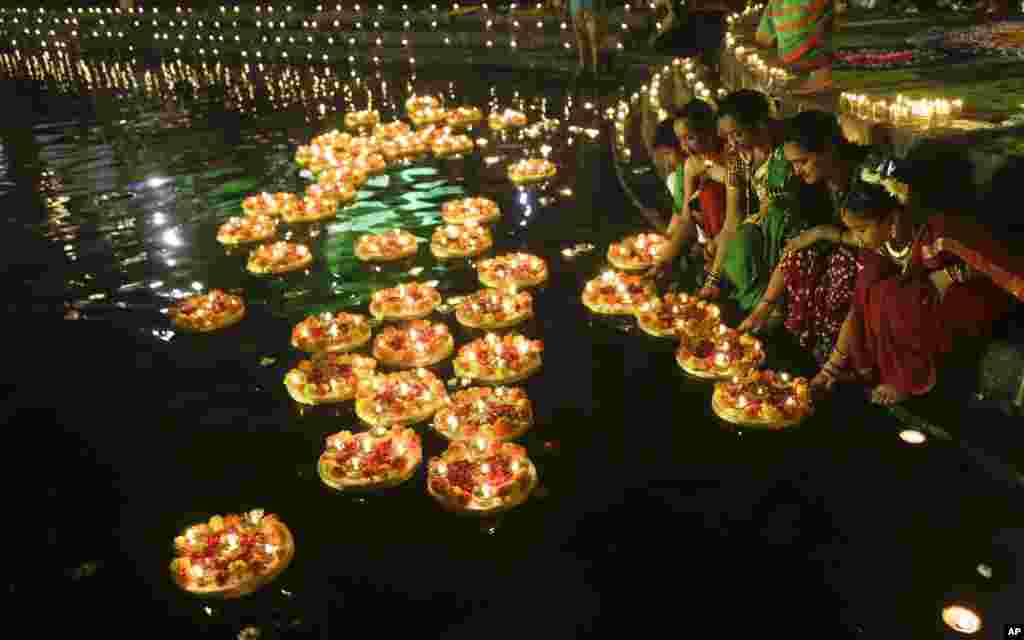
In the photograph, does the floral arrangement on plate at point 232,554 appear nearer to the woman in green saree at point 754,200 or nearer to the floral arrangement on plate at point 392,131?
the woman in green saree at point 754,200

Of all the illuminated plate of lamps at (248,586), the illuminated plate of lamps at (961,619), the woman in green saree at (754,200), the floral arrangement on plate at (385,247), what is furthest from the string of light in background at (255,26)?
the illuminated plate of lamps at (961,619)

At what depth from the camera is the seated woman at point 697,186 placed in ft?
18.3

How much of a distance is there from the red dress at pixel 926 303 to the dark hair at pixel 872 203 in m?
0.22

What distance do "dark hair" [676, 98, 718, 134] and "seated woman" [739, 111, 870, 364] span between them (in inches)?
29.3

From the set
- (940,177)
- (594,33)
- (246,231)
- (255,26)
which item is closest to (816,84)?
(940,177)

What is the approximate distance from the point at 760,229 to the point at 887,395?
1577 mm

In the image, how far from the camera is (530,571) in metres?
3.66

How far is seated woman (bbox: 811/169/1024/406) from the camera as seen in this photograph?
3.97 meters

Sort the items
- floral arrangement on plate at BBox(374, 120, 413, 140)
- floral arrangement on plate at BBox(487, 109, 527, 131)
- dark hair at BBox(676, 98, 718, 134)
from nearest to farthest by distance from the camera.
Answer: dark hair at BBox(676, 98, 718, 134) → floral arrangement on plate at BBox(374, 120, 413, 140) → floral arrangement on plate at BBox(487, 109, 527, 131)

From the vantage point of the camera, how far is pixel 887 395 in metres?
4.45

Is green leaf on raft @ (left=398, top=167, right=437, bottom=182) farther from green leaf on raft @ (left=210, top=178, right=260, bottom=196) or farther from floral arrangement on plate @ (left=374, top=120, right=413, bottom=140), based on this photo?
green leaf on raft @ (left=210, top=178, right=260, bottom=196)

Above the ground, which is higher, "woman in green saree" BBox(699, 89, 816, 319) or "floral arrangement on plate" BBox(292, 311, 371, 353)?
"woman in green saree" BBox(699, 89, 816, 319)

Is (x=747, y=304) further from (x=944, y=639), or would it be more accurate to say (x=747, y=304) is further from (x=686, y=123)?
(x=944, y=639)

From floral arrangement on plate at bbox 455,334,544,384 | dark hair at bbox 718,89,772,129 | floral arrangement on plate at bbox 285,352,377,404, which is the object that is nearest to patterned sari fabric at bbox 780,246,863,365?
dark hair at bbox 718,89,772,129
